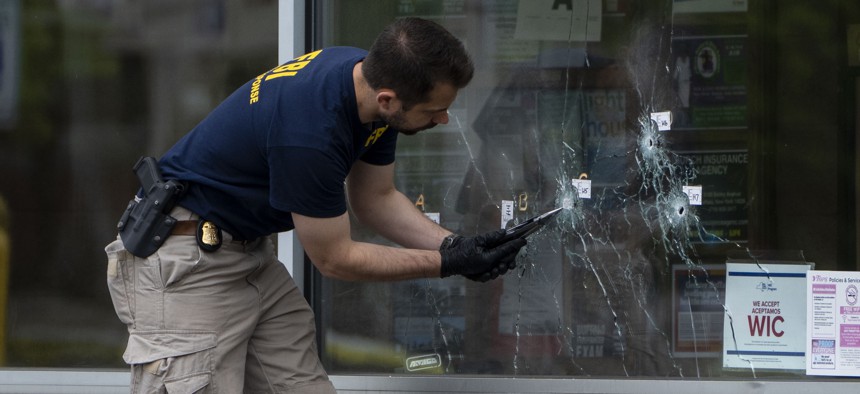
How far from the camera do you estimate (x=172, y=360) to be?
A: 3.00 m

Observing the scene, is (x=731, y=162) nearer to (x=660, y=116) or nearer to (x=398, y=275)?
(x=660, y=116)

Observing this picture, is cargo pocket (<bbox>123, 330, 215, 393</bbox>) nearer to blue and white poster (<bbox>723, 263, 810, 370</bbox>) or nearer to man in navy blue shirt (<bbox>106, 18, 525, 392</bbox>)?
man in navy blue shirt (<bbox>106, 18, 525, 392</bbox>)

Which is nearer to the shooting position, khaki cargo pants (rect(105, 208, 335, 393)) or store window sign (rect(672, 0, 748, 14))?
khaki cargo pants (rect(105, 208, 335, 393))

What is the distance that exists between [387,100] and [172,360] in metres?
0.91

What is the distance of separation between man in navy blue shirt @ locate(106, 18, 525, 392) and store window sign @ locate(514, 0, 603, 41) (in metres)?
1.41

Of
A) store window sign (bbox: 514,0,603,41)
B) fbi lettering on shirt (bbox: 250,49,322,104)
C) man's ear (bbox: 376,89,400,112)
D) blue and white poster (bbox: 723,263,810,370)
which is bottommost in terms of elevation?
blue and white poster (bbox: 723,263,810,370)

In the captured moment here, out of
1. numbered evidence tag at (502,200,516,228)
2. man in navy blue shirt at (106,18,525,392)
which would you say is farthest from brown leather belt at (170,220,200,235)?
numbered evidence tag at (502,200,516,228)

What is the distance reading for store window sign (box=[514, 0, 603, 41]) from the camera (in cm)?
446

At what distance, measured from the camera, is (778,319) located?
14.7ft

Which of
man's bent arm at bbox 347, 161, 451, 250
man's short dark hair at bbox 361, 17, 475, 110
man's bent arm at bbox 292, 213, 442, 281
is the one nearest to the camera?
man's short dark hair at bbox 361, 17, 475, 110

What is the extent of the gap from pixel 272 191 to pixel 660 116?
2049 mm

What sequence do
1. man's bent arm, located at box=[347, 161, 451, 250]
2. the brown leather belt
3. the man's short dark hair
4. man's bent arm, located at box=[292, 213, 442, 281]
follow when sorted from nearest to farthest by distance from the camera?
the man's short dark hair
man's bent arm, located at box=[292, 213, 442, 281]
the brown leather belt
man's bent arm, located at box=[347, 161, 451, 250]

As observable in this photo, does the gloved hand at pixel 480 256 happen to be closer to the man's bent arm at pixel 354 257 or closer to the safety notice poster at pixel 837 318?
the man's bent arm at pixel 354 257

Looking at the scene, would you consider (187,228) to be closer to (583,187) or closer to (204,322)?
(204,322)
